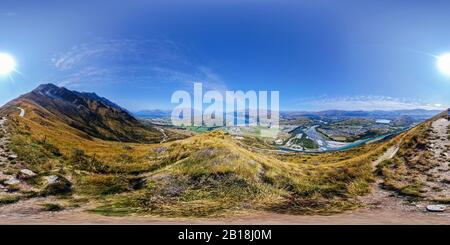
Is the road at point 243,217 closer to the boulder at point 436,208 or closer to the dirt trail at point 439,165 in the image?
the boulder at point 436,208

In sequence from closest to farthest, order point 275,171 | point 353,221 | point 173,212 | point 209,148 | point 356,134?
point 353,221 → point 173,212 → point 275,171 → point 209,148 → point 356,134

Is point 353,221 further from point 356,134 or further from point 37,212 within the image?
point 356,134

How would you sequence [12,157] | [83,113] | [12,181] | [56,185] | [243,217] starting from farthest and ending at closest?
[83,113], [12,157], [56,185], [12,181], [243,217]

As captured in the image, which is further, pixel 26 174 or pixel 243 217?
pixel 26 174

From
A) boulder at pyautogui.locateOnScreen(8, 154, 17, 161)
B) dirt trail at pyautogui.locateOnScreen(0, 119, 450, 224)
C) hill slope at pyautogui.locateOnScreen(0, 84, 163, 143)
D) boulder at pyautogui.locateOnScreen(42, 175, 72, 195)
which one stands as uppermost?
hill slope at pyautogui.locateOnScreen(0, 84, 163, 143)

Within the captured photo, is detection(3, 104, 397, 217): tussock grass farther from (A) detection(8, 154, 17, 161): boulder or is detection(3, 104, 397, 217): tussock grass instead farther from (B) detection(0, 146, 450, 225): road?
(B) detection(0, 146, 450, 225): road

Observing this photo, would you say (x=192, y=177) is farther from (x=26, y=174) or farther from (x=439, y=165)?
(x=439, y=165)

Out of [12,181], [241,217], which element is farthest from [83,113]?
[241,217]

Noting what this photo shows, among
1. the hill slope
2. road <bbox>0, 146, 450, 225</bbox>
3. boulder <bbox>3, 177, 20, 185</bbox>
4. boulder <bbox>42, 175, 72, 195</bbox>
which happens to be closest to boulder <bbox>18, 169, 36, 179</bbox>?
boulder <bbox>3, 177, 20, 185</bbox>

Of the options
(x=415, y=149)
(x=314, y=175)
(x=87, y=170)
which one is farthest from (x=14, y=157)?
(x=415, y=149)

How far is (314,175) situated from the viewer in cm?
3691

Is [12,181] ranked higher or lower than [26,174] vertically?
lower

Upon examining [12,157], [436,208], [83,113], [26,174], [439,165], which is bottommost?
[436,208]

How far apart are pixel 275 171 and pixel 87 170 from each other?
21289 millimetres
